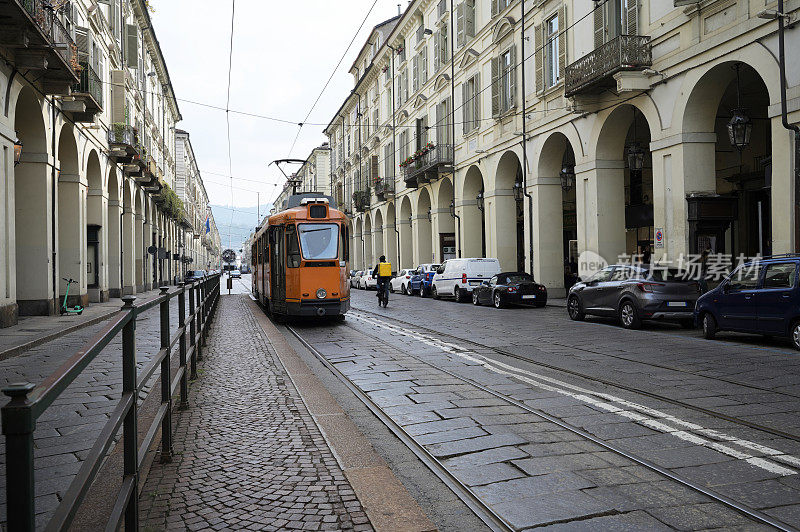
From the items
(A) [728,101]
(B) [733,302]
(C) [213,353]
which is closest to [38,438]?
(C) [213,353]

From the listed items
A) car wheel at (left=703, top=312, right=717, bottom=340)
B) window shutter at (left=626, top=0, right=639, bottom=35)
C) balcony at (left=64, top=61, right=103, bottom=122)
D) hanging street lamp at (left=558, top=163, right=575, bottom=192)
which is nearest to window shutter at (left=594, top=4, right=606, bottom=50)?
window shutter at (left=626, top=0, right=639, bottom=35)

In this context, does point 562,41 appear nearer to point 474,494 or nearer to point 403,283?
point 403,283

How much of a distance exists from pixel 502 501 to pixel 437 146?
98.8 ft

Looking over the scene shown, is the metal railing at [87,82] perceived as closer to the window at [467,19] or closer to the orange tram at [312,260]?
the orange tram at [312,260]

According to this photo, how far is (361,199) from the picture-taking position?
5112cm

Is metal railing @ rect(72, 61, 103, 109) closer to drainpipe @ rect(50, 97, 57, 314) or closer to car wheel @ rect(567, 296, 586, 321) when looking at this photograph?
drainpipe @ rect(50, 97, 57, 314)

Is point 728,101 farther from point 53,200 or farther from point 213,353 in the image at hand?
point 53,200

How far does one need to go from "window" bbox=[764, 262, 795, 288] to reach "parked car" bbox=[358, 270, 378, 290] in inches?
1218

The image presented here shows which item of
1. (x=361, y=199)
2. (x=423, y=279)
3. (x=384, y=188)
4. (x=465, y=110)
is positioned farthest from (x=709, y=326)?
(x=361, y=199)

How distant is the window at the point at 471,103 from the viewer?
29.5 meters

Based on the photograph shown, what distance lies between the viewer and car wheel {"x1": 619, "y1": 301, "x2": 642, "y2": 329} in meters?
14.0

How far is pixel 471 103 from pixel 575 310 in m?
16.6

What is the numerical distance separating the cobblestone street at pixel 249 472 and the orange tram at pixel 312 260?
7.81m

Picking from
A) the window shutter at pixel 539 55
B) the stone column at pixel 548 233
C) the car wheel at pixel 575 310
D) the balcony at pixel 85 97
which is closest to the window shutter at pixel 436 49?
the window shutter at pixel 539 55
